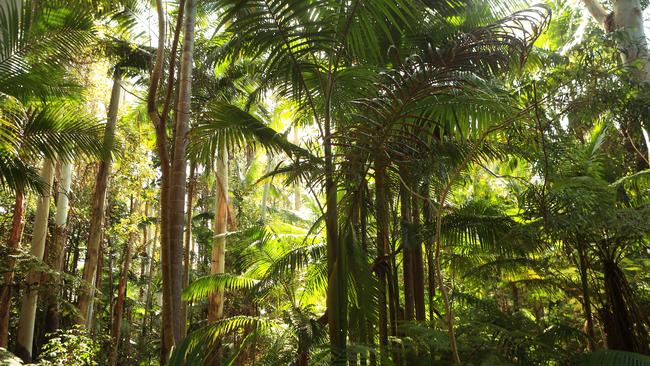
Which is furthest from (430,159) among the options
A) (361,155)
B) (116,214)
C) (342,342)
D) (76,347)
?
(116,214)

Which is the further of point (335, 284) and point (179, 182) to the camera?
point (179, 182)

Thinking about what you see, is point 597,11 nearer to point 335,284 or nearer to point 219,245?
point 335,284

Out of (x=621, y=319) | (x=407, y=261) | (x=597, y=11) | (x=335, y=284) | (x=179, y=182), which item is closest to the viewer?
(x=335, y=284)

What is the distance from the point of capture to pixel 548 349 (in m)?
3.53

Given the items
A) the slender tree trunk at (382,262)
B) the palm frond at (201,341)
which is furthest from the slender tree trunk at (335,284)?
the palm frond at (201,341)

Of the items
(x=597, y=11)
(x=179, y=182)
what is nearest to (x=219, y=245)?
(x=179, y=182)

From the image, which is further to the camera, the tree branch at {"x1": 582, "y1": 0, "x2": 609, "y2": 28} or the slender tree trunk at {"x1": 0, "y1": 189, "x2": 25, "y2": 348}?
the tree branch at {"x1": 582, "y1": 0, "x2": 609, "y2": 28}

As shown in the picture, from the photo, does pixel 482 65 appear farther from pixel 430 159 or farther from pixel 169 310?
pixel 169 310

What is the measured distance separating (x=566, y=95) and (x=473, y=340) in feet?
8.19

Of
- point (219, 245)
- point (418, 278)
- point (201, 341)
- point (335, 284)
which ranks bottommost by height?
point (201, 341)

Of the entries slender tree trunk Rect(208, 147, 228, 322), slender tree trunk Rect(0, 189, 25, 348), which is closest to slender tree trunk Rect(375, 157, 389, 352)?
slender tree trunk Rect(208, 147, 228, 322)

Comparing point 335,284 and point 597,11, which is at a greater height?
point 597,11

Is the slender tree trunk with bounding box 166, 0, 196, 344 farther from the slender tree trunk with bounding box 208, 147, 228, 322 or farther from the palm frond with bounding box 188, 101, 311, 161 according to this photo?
the slender tree trunk with bounding box 208, 147, 228, 322

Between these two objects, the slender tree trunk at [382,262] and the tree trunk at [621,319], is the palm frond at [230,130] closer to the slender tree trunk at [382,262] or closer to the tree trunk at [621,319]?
the slender tree trunk at [382,262]
